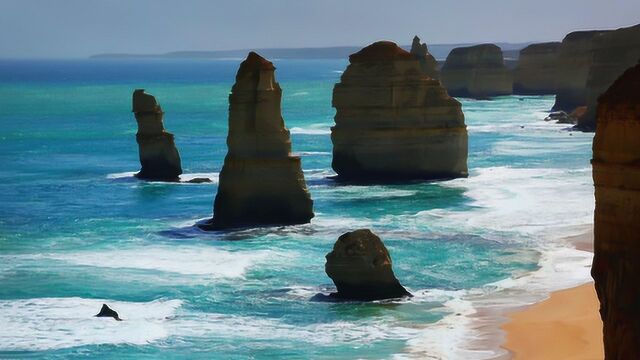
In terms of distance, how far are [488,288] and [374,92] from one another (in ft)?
68.8

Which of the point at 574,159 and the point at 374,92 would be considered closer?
the point at 374,92

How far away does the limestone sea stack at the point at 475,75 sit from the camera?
12306cm

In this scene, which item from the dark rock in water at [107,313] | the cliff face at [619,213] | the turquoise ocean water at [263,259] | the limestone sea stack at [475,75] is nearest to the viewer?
the cliff face at [619,213]

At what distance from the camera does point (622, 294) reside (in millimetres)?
14031

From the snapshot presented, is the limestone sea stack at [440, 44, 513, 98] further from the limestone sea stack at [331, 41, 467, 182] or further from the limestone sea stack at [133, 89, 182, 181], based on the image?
the limestone sea stack at [331, 41, 467, 182]

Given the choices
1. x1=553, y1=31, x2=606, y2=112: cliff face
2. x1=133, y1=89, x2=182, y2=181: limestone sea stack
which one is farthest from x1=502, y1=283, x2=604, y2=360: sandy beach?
x1=553, y1=31, x2=606, y2=112: cliff face

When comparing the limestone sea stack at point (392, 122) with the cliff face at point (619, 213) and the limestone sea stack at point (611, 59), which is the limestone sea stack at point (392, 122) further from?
the cliff face at point (619, 213)

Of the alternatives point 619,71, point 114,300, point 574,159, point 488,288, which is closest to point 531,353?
point 488,288

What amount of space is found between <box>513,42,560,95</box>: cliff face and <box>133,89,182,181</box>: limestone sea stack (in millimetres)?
73432

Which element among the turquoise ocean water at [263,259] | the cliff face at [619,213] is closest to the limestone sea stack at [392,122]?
the turquoise ocean water at [263,259]

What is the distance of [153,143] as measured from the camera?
171 ft

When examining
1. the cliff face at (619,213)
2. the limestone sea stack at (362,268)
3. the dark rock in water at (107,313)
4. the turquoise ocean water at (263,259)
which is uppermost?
the cliff face at (619,213)

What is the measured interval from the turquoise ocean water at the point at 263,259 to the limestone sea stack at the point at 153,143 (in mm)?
1068

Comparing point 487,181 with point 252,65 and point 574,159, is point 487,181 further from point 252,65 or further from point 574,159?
point 252,65
